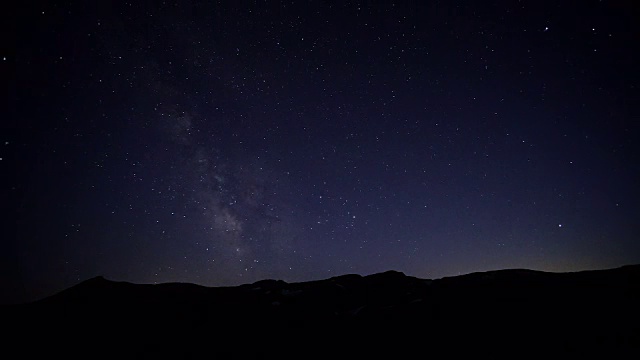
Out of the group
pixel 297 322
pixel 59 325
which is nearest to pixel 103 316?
pixel 59 325

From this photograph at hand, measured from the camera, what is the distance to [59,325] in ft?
56.2

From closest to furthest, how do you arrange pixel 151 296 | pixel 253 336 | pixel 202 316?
pixel 253 336 < pixel 202 316 < pixel 151 296

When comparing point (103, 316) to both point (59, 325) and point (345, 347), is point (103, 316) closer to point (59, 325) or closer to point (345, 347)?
point (59, 325)

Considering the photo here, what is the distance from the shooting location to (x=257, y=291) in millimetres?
Answer: 22891

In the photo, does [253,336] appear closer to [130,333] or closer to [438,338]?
[130,333]

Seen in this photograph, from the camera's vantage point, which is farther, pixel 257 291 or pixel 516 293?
pixel 257 291

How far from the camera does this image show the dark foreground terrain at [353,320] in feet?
41.2

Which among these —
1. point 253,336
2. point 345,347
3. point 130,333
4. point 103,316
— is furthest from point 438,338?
point 103,316

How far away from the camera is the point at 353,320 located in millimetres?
16406

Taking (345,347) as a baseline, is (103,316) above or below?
above

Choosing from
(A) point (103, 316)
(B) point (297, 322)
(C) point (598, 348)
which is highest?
(A) point (103, 316)

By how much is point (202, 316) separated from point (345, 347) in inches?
368

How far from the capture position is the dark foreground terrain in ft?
41.2

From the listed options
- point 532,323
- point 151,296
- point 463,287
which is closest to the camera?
point 532,323
